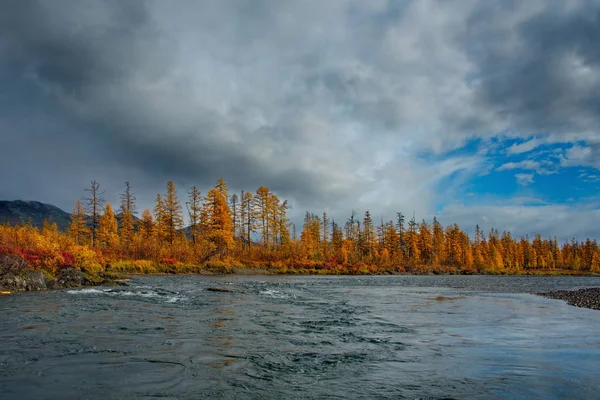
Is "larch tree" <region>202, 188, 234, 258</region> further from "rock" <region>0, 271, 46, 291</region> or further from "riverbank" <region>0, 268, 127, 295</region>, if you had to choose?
"rock" <region>0, 271, 46, 291</region>

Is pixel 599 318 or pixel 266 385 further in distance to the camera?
pixel 599 318

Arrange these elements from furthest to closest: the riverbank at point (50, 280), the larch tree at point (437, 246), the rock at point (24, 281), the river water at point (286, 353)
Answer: the larch tree at point (437, 246) < the riverbank at point (50, 280) < the rock at point (24, 281) < the river water at point (286, 353)

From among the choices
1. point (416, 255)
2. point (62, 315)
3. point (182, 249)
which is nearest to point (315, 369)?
point (62, 315)

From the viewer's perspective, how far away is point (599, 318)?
16.9 meters

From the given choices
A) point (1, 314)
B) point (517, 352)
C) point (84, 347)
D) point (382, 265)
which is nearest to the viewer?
point (84, 347)

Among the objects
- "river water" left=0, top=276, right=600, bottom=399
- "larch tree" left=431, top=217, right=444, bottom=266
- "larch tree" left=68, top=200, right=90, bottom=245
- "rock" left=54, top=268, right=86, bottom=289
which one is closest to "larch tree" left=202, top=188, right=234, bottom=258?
"larch tree" left=68, top=200, right=90, bottom=245

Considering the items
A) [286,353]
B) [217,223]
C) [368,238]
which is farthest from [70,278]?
A: [368,238]

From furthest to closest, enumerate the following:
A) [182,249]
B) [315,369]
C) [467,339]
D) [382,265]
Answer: [382,265]
[182,249]
[467,339]
[315,369]

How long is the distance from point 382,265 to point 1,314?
8191 cm

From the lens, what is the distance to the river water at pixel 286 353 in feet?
23.1

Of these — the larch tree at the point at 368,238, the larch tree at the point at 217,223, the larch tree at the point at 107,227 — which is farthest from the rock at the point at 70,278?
the larch tree at the point at 368,238

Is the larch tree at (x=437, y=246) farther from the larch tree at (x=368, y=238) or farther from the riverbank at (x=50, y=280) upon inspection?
the riverbank at (x=50, y=280)

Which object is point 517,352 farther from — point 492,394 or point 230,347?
point 230,347

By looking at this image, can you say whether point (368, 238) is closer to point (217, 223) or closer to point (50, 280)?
point (217, 223)
